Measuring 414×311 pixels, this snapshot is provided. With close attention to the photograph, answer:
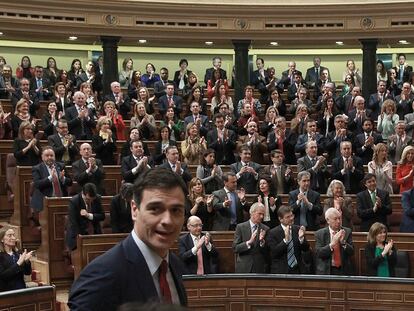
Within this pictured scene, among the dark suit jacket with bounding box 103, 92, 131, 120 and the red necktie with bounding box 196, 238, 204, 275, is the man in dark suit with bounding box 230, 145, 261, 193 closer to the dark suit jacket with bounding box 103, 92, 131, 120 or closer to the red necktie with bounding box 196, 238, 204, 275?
the red necktie with bounding box 196, 238, 204, 275

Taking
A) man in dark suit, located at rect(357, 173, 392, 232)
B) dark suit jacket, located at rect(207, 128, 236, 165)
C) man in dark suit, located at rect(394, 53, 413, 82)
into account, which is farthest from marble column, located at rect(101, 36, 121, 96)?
man in dark suit, located at rect(357, 173, 392, 232)

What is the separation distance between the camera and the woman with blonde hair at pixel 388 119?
859cm

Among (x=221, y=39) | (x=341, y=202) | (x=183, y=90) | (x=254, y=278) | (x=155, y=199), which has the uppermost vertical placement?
(x=221, y=39)

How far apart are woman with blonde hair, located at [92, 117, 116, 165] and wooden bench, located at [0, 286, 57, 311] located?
8.83 ft

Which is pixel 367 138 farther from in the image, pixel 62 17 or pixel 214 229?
pixel 62 17

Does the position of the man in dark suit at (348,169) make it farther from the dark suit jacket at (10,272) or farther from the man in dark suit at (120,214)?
the dark suit jacket at (10,272)

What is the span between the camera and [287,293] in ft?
19.6

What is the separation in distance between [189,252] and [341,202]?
1.40 m

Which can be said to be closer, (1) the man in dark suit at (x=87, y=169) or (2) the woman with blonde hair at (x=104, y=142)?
(1) the man in dark suit at (x=87, y=169)

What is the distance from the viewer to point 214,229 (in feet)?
22.9

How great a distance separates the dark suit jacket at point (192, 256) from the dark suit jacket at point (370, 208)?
142 centimetres

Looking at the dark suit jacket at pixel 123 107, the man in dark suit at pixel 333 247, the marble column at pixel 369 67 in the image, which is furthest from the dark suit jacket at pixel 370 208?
the marble column at pixel 369 67

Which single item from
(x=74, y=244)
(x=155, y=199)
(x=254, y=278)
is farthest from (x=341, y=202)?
(x=155, y=199)

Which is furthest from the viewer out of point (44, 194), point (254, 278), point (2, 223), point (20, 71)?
point (20, 71)
